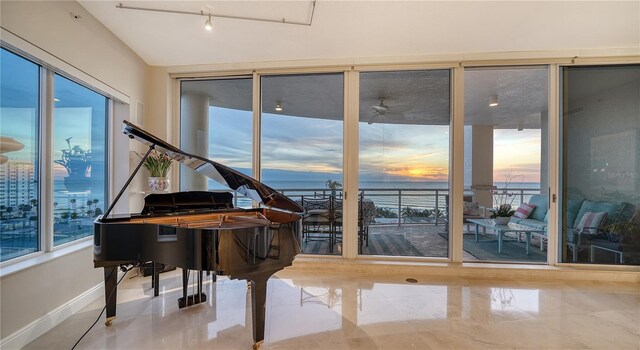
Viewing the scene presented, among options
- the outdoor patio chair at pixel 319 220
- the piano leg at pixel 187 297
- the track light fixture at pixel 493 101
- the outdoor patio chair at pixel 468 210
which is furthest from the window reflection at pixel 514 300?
the piano leg at pixel 187 297

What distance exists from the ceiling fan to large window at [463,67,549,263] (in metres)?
0.85

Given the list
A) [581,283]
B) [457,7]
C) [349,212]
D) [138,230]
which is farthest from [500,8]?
[138,230]

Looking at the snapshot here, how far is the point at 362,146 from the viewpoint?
3.37 meters

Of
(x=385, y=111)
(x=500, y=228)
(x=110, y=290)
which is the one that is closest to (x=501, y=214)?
(x=500, y=228)

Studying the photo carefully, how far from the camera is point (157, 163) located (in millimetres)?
3057

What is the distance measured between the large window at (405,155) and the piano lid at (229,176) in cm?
141

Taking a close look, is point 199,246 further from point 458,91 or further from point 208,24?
point 458,91

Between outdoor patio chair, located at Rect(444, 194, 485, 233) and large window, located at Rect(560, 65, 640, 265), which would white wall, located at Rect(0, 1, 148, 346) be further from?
large window, located at Rect(560, 65, 640, 265)

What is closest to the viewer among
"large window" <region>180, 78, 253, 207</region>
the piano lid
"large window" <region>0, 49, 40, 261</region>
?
"large window" <region>0, 49, 40, 261</region>

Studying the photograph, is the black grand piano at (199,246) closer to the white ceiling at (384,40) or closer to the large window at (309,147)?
the large window at (309,147)

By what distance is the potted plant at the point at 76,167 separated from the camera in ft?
7.86

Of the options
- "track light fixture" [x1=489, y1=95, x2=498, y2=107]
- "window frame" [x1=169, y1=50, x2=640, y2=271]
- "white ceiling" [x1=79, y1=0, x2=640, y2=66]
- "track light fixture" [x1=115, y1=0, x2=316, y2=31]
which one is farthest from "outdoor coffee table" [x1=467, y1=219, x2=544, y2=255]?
"track light fixture" [x1=115, y1=0, x2=316, y2=31]

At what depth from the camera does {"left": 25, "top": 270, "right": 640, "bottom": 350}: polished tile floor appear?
6.05 feet

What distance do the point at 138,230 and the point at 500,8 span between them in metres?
3.68
